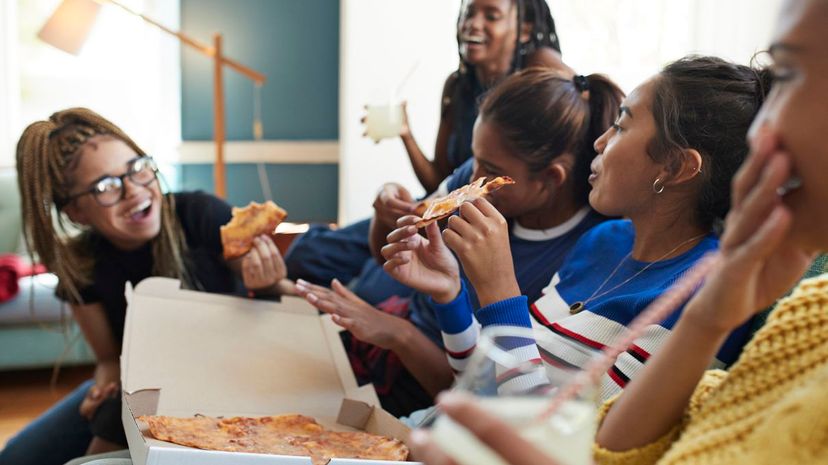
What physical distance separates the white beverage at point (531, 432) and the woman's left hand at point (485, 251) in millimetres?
574

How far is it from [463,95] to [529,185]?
0.86 m

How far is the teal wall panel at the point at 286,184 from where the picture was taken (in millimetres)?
4605

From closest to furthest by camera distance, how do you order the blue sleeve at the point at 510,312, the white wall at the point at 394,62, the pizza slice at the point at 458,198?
the blue sleeve at the point at 510,312 < the pizza slice at the point at 458,198 < the white wall at the point at 394,62

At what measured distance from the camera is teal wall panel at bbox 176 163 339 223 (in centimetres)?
461

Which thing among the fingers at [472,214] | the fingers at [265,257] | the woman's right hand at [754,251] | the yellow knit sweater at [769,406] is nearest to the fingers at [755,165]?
the woman's right hand at [754,251]

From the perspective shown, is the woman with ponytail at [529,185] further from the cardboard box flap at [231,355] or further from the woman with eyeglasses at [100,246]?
the woman with eyeglasses at [100,246]

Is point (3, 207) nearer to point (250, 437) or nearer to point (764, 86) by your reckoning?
point (250, 437)

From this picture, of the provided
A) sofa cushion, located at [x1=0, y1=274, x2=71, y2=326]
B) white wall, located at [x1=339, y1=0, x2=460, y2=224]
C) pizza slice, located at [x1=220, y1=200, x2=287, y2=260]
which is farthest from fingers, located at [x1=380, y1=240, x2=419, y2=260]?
white wall, located at [x1=339, y1=0, x2=460, y2=224]

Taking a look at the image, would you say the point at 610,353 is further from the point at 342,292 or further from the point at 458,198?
the point at 342,292

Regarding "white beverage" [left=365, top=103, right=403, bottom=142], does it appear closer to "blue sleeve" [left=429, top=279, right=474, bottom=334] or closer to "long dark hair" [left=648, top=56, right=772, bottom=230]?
"blue sleeve" [left=429, top=279, right=474, bottom=334]

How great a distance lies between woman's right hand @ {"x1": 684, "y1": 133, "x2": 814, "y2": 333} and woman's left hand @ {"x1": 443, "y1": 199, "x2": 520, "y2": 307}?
0.49m

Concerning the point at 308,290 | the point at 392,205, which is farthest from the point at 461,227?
the point at 392,205

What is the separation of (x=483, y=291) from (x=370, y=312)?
0.43 m

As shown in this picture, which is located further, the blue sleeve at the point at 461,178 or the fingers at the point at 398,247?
the blue sleeve at the point at 461,178
